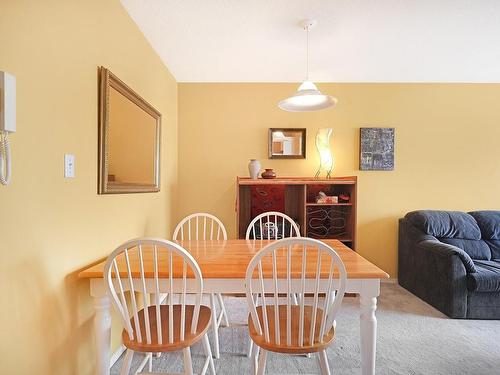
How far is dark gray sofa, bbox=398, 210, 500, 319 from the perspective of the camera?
246 centimetres

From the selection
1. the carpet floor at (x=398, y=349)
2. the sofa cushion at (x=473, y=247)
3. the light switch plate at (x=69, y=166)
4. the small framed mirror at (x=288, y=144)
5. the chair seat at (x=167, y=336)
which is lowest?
the carpet floor at (x=398, y=349)

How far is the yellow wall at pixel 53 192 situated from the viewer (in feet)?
3.49

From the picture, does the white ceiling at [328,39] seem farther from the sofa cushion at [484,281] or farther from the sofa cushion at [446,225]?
the sofa cushion at [484,281]

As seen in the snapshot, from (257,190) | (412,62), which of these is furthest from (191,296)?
(412,62)

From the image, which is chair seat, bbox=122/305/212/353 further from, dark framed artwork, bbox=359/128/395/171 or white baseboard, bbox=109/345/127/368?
dark framed artwork, bbox=359/128/395/171

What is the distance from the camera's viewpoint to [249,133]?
11.4 ft

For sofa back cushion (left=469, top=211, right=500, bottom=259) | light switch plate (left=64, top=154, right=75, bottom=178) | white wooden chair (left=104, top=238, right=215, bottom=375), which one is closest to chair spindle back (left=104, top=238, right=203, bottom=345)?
white wooden chair (left=104, top=238, right=215, bottom=375)

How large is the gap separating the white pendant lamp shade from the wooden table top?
1.10 metres

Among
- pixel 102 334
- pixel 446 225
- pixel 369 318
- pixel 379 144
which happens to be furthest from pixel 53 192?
pixel 446 225

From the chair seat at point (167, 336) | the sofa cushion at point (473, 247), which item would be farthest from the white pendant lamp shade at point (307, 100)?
the sofa cushion at point (473, 247)

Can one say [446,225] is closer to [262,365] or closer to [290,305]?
[290,305]

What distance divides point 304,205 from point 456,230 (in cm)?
168

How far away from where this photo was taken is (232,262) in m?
1.62

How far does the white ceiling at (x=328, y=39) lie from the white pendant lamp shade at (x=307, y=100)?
0.59 m
